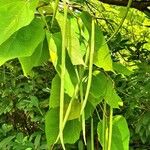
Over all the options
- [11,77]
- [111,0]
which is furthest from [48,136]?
[11,77]

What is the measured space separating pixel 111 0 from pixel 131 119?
22.6 inches

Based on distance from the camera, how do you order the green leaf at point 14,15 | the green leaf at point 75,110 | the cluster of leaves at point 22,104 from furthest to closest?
1. the cluster of leaves at point 22,104
2. the green leaf at point 75,110
3. the green leaf at point 14,15

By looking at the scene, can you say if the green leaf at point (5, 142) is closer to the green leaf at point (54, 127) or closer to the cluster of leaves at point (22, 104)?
the cluster of leaves at point (22, 104)

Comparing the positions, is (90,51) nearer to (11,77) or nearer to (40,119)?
(40,119)

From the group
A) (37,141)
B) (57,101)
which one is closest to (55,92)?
(57,101)

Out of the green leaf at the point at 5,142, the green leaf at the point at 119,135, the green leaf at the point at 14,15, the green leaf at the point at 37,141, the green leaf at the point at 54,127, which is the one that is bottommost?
the green leaf at the point at 5,142

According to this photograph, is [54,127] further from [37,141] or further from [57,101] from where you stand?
[37,141]

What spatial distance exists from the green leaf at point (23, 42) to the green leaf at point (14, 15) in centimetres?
4

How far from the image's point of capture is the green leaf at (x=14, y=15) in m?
0.80

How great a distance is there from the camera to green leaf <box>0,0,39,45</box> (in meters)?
0.80

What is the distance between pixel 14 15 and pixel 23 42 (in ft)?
0.19

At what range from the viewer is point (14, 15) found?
820 millimetres

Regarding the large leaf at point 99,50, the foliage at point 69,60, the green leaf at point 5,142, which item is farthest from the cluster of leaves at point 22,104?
the large leaf at point 99,50

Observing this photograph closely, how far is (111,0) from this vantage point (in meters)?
1.64
